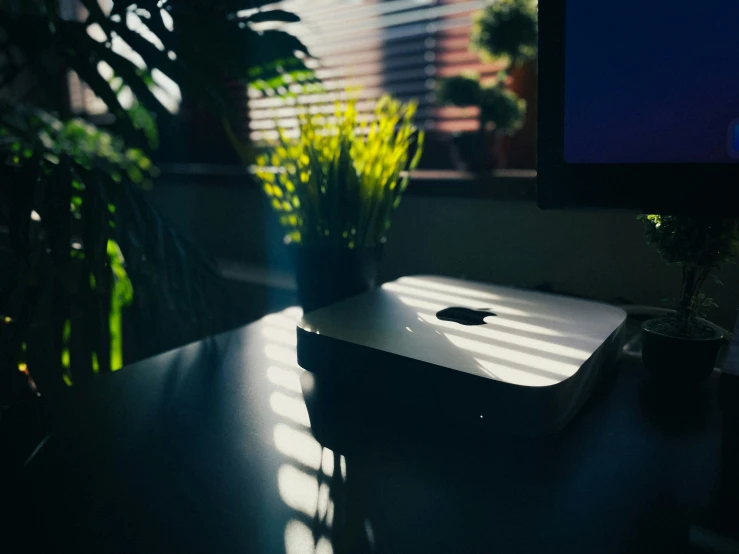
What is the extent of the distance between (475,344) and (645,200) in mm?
168

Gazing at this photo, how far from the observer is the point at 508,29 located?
87cm

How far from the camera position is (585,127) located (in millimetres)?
439

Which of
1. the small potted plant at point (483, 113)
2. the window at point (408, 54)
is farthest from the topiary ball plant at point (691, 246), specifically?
the window at point (408, 54)

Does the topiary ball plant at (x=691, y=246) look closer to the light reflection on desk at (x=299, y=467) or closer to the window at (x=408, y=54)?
the light reflection on desk at (x=299, y=467)

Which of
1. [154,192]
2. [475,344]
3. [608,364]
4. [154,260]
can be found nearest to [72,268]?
[154,260]

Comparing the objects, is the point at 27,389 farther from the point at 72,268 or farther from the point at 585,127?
the point at 585,127

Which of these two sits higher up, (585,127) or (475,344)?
(585,127)

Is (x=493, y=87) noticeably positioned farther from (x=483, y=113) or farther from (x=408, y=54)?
(x=408, y=54)

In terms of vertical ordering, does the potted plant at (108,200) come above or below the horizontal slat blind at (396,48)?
below

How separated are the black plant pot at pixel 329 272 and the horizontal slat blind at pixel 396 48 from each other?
51cm

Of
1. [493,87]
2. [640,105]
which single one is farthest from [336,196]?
[493,87]

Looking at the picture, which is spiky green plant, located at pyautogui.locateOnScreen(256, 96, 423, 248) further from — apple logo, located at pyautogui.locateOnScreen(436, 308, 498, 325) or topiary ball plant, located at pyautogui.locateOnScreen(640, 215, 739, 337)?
topiary ball plant, located at pyautogui.locateOnScreen(640, 215, 739, 337)

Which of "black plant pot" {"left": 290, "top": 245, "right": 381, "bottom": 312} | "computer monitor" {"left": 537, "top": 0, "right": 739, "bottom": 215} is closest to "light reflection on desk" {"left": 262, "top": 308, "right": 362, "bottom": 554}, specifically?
"black plant pot" {"left": 290, "top": 245, "right": 381, "bottom": 312}

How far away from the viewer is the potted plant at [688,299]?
448 mm
